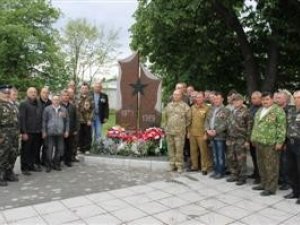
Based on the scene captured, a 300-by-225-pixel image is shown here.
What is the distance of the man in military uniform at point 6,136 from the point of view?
25.8 ft

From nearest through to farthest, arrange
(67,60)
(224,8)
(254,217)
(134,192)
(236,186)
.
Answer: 1. (254,217)
2. (134,192)
3. (236,186)
4. (224,8)
5. (67,60)

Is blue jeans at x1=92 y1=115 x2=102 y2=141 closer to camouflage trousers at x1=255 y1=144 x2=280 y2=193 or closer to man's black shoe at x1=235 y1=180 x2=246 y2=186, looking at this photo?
man's black shoe at x1=235 y1=180 x2=246 y2=186

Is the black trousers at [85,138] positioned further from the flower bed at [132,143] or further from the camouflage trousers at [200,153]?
the camouflage trousers at [200,153]

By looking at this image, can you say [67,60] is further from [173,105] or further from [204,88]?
[173,105]

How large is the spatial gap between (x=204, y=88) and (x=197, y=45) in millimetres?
→ 1394

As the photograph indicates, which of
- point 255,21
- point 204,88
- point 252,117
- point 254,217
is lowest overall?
point 254,217

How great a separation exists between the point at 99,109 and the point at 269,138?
466cm

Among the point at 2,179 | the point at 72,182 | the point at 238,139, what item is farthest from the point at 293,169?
the point at 2,179

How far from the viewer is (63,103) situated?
31.5 ft

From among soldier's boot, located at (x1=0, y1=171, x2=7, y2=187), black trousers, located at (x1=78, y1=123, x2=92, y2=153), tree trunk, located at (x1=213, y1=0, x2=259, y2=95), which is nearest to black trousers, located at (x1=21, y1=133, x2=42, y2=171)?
soldier's boot, located at (x1=0, y1=171, x2=7, y2=187)

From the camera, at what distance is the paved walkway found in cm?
592

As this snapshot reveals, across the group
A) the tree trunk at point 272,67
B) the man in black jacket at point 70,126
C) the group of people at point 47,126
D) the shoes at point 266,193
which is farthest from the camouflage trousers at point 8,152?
the tree trunk at point 272,67

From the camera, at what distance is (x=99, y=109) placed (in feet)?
35.3

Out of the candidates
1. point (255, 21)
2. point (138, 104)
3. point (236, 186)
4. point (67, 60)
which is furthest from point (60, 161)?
point (67, 60)
